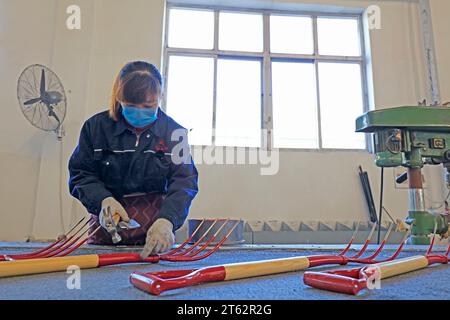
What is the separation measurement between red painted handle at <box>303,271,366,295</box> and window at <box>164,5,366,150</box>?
237cm

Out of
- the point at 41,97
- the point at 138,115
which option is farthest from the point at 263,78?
the point at 138,115

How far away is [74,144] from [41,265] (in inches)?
83.8

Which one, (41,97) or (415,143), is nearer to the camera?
(415,143)

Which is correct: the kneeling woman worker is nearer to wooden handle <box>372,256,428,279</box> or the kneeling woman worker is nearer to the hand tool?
the hand tool

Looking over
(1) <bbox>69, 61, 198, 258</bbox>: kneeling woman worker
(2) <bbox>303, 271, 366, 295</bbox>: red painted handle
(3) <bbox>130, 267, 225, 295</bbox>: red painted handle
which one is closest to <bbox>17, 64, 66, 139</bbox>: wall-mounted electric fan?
(1) <bbox>69, 61, 198, 258</bbox>: kneeling woman worker

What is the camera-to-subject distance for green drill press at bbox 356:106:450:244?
1342mm

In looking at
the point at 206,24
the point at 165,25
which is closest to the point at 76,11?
the point at 165,25

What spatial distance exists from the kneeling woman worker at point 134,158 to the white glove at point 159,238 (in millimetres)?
129

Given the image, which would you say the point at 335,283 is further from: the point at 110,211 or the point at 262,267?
the point at 110,211

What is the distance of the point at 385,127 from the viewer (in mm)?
1352

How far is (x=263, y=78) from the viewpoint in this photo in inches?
120

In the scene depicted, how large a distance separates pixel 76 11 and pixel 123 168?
216 cm

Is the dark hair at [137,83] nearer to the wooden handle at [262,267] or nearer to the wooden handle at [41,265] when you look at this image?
the wooden handle at [41,265]
